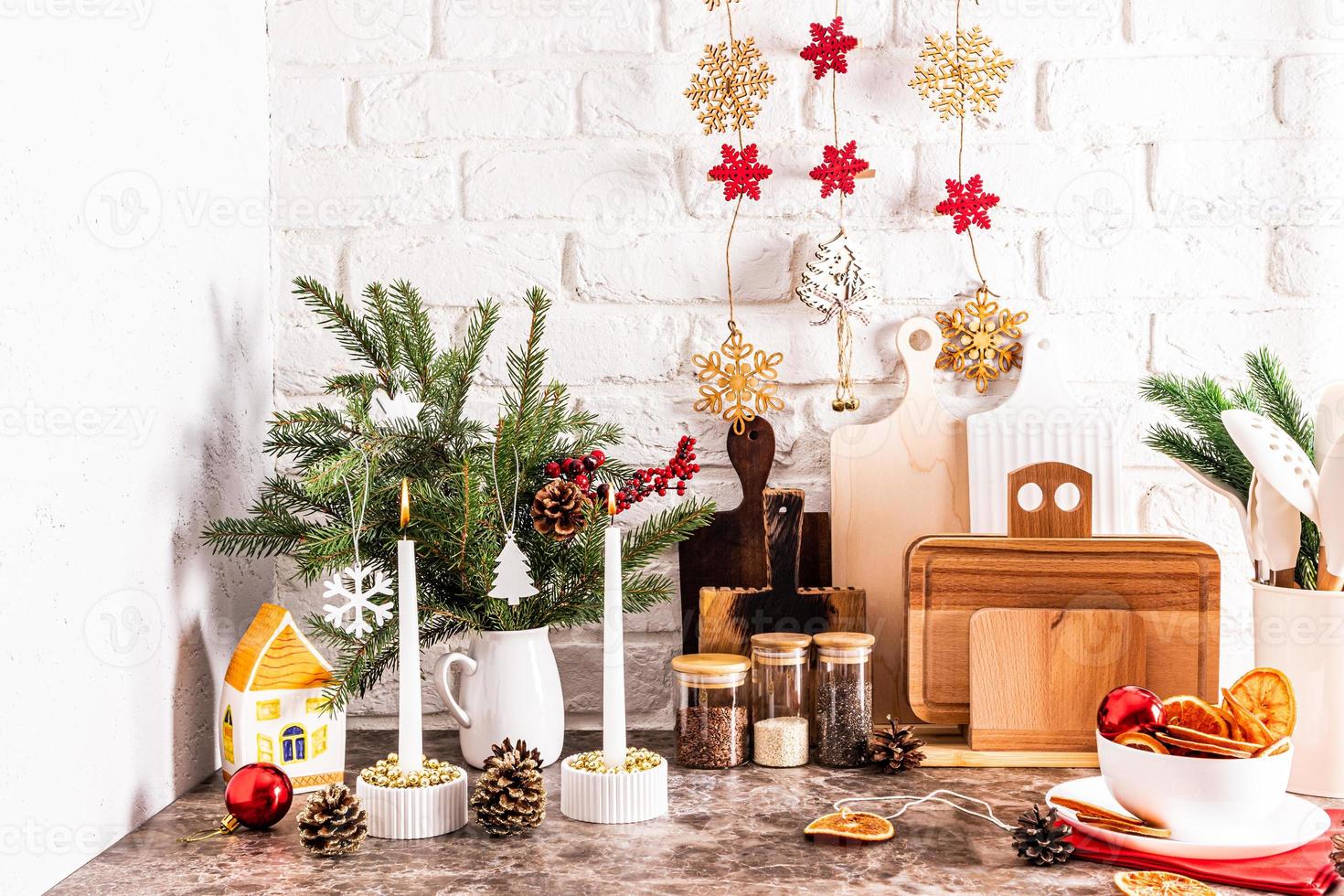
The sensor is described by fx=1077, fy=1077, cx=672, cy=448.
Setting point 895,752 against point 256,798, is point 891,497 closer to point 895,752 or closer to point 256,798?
point 895,752

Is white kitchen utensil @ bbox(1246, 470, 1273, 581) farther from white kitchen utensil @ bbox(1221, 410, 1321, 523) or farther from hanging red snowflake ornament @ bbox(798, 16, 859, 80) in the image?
hanging red snowflake ornament @ bbox(798, 16, 859, 80)

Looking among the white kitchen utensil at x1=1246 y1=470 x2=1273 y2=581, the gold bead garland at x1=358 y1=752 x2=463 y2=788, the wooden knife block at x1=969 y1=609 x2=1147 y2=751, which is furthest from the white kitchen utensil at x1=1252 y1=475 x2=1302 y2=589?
the gold bead garland at x1=358 y1=752 x2=463 y2=788

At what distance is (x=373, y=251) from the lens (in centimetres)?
116

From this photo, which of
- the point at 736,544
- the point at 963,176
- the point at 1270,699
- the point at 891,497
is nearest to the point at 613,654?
the point at 736,544

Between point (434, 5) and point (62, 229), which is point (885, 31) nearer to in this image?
point (434, 5)

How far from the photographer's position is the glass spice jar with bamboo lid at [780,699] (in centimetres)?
97

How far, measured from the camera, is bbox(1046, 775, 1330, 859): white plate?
74cm

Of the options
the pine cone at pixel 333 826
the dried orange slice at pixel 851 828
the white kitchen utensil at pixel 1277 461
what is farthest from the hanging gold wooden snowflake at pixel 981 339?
the pine cone at pixel 333 826

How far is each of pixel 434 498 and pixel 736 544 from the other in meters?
0.33

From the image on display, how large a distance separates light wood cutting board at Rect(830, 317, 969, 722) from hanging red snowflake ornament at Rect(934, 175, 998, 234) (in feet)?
0.61

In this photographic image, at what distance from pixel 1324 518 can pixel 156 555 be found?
96 centimetres

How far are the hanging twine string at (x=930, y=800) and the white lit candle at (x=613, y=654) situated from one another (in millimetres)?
184

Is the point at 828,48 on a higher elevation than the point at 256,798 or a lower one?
higher

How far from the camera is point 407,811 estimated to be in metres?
0.81
